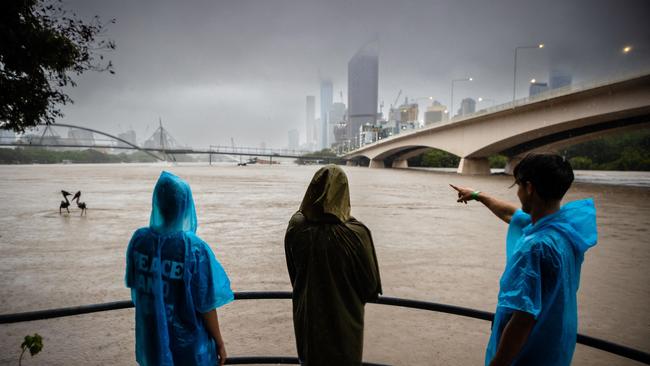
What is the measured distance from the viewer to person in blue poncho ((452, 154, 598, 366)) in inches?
57.6

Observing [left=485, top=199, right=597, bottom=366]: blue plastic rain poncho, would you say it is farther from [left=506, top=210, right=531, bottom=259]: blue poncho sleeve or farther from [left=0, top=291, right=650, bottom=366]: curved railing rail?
[left=0, top=291, right=650, bottom=366]: curved railing rail

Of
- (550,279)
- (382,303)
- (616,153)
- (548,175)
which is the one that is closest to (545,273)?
(550,279)

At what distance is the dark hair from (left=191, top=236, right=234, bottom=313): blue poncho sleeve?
66.4 inches

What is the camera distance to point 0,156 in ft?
275

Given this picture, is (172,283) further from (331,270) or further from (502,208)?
(502,208)

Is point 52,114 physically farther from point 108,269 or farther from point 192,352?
point 192,352

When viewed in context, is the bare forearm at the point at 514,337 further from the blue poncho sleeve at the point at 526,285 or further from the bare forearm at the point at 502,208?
the bare forearm at the point at 502,208

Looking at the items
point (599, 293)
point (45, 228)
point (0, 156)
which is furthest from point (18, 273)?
point (0, 156)

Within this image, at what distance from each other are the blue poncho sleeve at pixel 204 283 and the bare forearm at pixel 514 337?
142cm

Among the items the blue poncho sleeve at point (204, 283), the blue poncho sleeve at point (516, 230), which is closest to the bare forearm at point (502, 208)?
the blue poncho sleeve at point (516, 230)

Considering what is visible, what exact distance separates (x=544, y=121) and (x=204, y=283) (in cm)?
3271

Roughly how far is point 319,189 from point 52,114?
8160mm

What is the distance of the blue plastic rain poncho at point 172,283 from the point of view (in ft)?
6.11

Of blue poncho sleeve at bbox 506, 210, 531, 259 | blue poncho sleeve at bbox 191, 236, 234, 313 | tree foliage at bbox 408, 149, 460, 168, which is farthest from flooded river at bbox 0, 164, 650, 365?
tree foliage at bbox 408, 149, 460, 168
